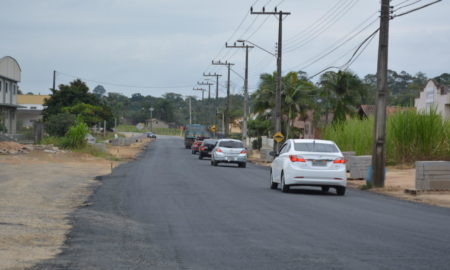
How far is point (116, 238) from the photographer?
37.8 ft

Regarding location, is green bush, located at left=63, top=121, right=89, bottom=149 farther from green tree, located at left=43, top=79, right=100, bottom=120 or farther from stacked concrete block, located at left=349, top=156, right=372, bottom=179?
green tree, located at left=43, top=79, right=100, bottom=120

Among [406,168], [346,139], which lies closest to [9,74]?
[346,139]

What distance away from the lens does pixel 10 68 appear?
69.8 meters

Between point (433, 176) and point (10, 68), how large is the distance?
54.0 metres

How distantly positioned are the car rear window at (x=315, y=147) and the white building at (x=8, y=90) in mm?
47632

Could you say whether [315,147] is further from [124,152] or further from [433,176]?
[124,152]

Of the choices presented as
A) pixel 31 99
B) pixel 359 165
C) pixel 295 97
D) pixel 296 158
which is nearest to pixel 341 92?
pixel 295 97

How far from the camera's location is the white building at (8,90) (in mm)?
67000

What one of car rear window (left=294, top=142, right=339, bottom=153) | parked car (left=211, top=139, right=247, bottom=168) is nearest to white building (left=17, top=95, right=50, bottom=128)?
parked car (left=211, top=139, right=247, bottom=168)

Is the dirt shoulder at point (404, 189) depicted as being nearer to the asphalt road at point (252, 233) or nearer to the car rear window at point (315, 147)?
the asphalt road at point (252, 233)

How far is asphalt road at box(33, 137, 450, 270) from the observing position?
9.21 metres

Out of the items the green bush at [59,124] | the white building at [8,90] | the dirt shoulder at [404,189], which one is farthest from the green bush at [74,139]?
the dirt shoulder at [404,189]

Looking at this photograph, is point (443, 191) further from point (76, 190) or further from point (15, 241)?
point (15, 241)

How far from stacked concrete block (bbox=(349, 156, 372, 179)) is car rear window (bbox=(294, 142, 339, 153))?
A: 9.32 metres
